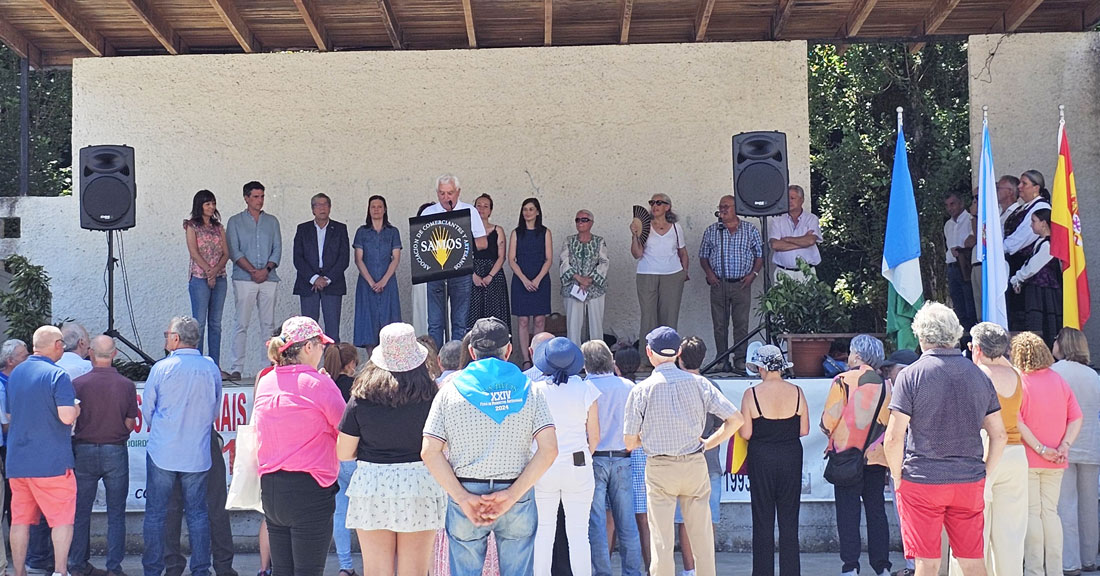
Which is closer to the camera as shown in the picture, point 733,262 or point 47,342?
point 47,342

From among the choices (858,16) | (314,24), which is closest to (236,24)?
(314,24)

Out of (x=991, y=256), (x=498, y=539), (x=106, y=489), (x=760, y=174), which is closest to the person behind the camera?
(x=498, y=539)

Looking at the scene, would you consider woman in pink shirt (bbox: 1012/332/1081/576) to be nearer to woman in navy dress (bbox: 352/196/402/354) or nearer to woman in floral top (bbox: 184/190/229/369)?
woman in navy dress (bbox: 352/196/402/354)

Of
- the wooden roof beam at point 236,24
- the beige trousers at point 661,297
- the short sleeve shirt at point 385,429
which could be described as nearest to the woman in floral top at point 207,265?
the wooden roof beam at point 236,24

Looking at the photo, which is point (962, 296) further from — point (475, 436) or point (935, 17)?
point (475, 436)

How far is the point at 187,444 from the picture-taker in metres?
6.77

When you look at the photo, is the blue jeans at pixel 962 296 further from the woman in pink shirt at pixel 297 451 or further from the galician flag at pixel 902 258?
the woman in pink shirt at pixel 297 451

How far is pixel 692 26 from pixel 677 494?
20.9 feet

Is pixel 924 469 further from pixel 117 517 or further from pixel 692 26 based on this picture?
pixel 692 26

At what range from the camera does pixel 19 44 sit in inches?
421

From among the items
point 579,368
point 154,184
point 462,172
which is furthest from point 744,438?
point 154,184

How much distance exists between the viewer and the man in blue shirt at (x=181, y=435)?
265 inches

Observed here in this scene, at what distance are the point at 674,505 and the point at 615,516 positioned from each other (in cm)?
86

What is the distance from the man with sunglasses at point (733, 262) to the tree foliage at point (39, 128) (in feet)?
36.9
